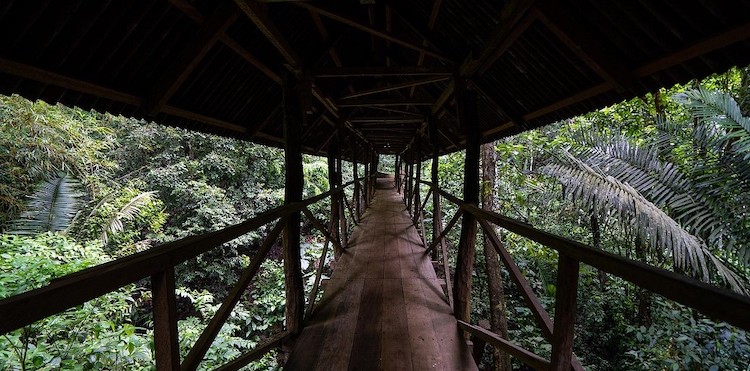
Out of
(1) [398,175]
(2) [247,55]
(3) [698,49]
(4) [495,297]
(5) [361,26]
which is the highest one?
(5) [361,26]

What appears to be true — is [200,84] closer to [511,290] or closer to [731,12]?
[731,12]

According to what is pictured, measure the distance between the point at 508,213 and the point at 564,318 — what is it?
7560 mm

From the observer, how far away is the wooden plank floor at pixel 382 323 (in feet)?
7.46

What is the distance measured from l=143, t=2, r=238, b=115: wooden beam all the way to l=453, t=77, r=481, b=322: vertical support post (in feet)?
6.81

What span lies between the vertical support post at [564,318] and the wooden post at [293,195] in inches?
74.4

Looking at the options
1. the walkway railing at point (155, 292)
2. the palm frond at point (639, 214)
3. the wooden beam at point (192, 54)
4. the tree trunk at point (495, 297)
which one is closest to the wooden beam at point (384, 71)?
the wooden beam at point (192, 54)

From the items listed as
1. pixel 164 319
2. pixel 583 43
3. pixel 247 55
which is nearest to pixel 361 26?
pixel 247 55

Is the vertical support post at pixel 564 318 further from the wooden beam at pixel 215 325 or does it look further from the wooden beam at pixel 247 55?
the wooden beam at pixel 247 55

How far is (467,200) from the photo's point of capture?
125 inches

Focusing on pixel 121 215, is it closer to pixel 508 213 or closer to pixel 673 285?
pixel 673 285

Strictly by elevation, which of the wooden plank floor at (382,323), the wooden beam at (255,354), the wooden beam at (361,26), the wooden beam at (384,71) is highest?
the wooden beam at (361,26)

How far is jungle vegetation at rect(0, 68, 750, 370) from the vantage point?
3484 millimetres

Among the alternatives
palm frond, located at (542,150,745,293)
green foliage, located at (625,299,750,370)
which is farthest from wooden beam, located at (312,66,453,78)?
green foliage, located at (625,299,750,370)

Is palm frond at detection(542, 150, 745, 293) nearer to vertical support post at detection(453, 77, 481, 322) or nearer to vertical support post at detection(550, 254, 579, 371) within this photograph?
vertical support post at detection(453, 77, 481, 322)
